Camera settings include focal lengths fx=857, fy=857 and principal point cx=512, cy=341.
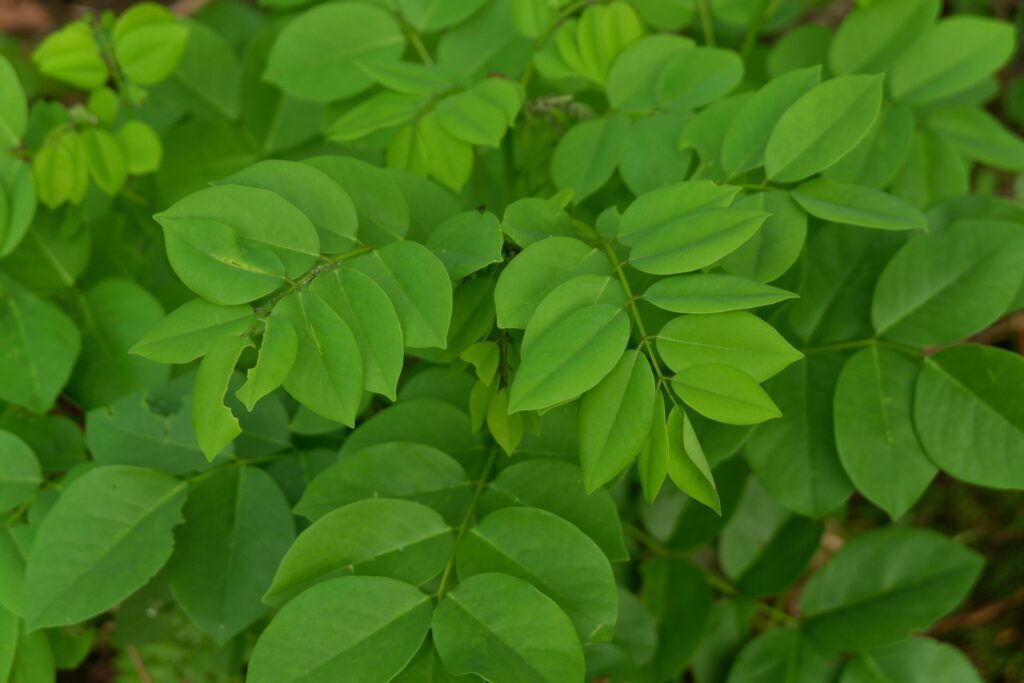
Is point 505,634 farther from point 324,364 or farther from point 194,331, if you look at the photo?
point 194,331

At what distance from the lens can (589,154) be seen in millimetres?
1240

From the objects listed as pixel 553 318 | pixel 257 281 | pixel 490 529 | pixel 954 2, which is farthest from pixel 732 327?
pixel 954 2

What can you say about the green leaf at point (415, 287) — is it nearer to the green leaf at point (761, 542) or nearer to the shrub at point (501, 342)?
the shrub at point (501, 342)

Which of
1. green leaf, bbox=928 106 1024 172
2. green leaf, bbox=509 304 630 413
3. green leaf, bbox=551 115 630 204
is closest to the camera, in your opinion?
green leaf, bbox=509 304 630 413

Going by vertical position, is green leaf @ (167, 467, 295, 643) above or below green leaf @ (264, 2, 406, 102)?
below

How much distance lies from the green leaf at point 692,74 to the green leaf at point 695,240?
383 mm

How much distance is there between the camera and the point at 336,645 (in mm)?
890

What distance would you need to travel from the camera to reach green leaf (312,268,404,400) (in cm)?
89

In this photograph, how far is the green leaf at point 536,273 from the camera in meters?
0.89

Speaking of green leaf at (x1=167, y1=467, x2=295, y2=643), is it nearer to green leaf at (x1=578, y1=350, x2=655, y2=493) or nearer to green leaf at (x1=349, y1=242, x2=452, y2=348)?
green leaf at (x1=349, y1=242, x2=452, y2=348)

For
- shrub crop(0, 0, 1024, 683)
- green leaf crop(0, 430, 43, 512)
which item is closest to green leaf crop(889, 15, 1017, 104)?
shrub crop(0, 0, 1024, 683)

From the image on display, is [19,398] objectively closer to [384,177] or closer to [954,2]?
[384,177]

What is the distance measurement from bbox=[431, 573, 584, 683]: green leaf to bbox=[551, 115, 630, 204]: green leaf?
0.56m

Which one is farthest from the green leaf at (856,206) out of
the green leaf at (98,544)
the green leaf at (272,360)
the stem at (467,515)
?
the green leaf at (98,544)
